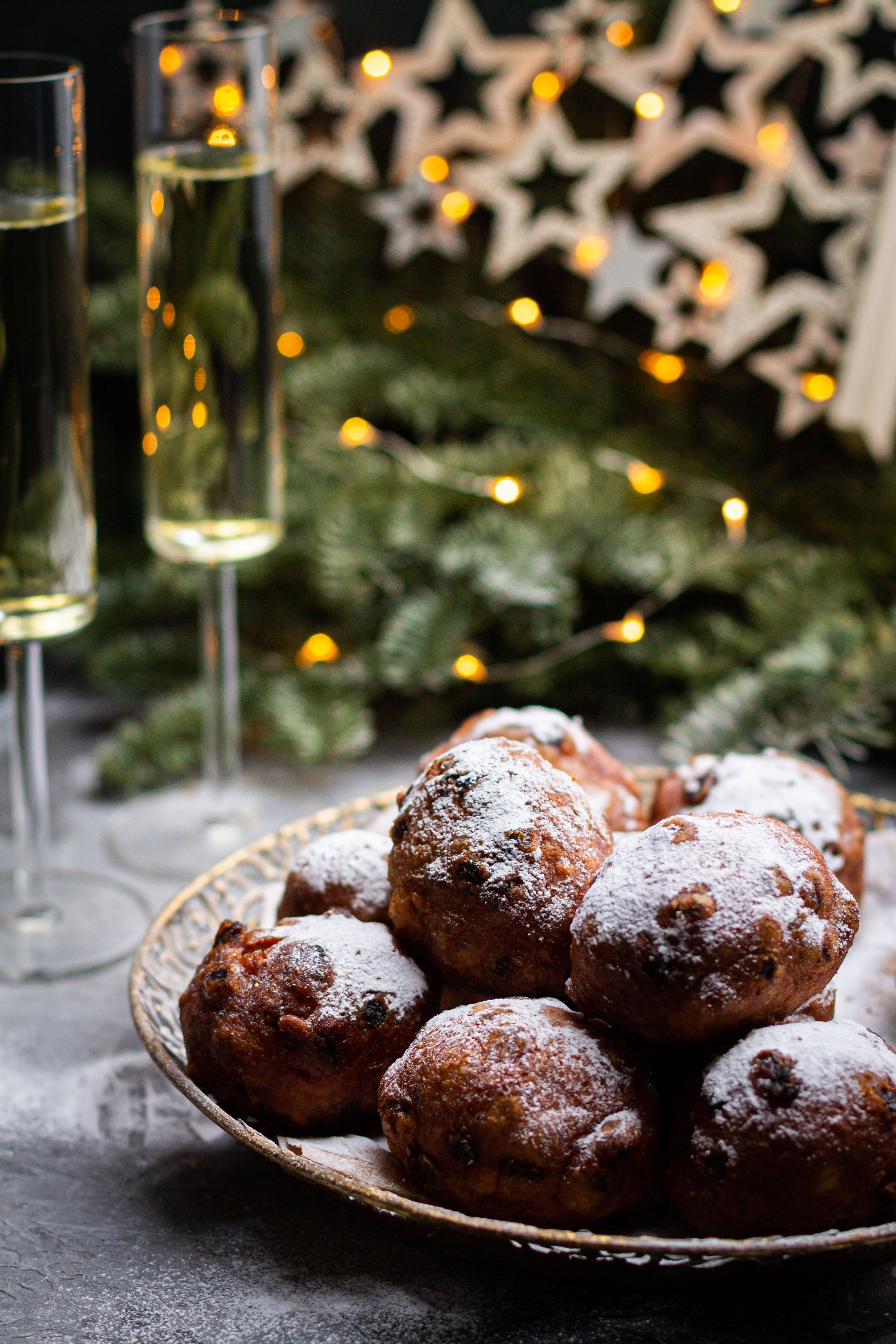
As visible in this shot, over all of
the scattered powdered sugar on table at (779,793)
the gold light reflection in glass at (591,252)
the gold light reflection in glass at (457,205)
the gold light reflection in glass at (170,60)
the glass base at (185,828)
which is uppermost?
the gold light reflection in glass at (170,60)

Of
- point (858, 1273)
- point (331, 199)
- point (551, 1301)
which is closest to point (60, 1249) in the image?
point (551, 1301)

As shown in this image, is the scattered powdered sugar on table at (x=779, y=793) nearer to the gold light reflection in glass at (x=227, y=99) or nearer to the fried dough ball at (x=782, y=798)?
the fried dough ball at (x=782, y=798)

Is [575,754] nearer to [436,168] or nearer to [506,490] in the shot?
[506,490]

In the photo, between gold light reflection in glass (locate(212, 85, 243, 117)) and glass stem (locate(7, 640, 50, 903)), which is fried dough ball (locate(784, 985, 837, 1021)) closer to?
glass stem (locate(7, 640, 50, 903))

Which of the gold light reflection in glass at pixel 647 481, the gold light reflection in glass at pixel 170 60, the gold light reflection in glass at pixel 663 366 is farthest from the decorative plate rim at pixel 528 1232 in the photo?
the gold light reflection in glass at pixel 663 366

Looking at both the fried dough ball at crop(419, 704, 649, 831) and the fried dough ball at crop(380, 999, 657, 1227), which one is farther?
the fried dough ball at crop(419, 704, 649, 831)

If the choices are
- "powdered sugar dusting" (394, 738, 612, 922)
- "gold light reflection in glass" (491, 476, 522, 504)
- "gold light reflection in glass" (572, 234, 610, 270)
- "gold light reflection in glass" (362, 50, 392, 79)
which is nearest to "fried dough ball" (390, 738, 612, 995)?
"powdered sugar dusting" (394, 738, 612, 922)

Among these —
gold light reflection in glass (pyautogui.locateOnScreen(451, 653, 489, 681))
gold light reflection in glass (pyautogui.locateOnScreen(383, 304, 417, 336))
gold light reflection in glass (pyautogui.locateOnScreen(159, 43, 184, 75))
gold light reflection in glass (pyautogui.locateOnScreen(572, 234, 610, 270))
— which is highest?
gold light reflection in glass (pyautogui.locateOnScreen(159, 43, 184, 75))
